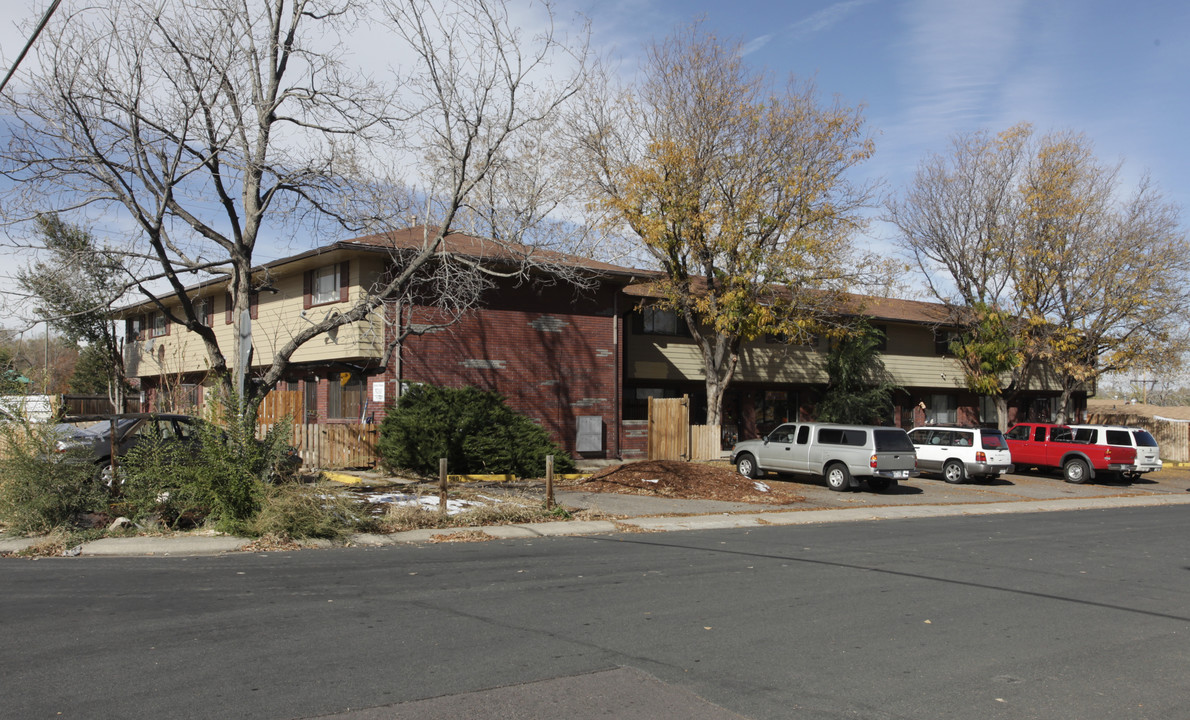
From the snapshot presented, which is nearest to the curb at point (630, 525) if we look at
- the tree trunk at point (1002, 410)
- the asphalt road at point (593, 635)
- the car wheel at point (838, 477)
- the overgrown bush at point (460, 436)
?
the asphalt road at point (593, 635)

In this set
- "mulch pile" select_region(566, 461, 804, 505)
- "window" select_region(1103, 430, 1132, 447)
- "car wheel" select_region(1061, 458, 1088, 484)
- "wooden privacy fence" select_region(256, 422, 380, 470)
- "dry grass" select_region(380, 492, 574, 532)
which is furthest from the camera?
"car wheel" select_region(1061, 458, 1088, 484)

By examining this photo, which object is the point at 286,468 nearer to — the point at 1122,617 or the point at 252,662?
the point at 252,662

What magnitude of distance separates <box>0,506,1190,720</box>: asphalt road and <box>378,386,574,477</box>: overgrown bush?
27.8 feet

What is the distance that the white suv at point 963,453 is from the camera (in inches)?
1023

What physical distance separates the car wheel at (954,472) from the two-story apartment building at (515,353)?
8.06m

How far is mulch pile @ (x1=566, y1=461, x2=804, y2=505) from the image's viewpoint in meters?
19.8

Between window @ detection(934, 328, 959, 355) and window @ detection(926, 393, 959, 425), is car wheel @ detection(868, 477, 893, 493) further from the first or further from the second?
window @ detection(926, 393, 959, 425)

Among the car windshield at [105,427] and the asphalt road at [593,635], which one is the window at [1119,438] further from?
the car windshield at [105,427]

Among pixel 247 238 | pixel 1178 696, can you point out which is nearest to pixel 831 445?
pixel 247 238

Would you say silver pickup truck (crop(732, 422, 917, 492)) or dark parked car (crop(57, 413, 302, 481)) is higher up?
dark parked car (crop(57, 413, 302, 481))

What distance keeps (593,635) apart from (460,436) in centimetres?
1388

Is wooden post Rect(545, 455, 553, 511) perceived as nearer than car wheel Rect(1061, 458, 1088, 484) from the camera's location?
Yes

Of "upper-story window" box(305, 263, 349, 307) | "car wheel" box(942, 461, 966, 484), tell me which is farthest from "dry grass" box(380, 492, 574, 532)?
"car wheel" box(942, 461, 966, 484)

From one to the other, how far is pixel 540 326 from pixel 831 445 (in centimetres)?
900
